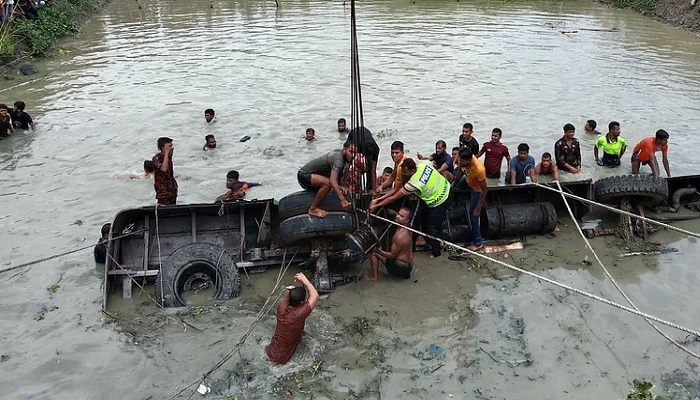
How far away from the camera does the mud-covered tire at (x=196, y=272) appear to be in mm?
7605

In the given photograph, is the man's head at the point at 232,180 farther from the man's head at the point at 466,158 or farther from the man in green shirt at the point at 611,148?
the man in green shirt at the point at 611,148

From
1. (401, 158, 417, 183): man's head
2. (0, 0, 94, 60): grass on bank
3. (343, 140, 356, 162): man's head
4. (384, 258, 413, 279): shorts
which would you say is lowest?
(384, 258, 413, 279): shorts

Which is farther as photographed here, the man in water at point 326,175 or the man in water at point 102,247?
the man in water at point 102,247

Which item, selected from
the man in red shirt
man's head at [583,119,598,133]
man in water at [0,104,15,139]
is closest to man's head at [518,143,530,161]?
the man in red shirt

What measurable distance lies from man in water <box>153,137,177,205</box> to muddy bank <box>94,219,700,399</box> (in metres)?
2.18

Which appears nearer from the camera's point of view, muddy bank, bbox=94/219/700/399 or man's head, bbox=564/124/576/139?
muddy bank, bbox=94/219/700/399

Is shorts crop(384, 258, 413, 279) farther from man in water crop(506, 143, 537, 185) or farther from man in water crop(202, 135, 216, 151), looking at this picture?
man in water crop(202, 135, 216, 151)

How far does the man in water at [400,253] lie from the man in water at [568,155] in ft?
18.4

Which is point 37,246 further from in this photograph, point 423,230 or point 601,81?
point 601,81

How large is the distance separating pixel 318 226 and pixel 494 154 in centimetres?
536

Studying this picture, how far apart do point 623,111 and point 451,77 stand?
19.1 feet

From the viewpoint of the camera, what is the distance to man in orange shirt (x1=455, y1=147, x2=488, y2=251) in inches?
321

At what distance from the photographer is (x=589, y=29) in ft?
90.2

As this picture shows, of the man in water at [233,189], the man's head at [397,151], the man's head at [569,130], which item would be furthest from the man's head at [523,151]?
the man in water at [233,189]
